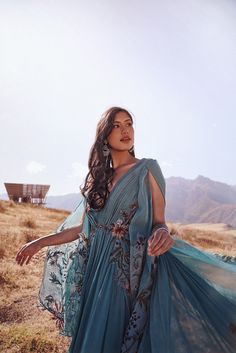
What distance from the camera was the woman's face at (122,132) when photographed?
Answer: 8.37ft

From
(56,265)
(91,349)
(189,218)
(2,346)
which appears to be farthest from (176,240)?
(189,218)

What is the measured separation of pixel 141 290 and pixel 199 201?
137m

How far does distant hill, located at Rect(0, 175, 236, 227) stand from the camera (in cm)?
11610

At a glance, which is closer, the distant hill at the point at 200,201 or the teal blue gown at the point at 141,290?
the teal blue gown at the point at 141,290

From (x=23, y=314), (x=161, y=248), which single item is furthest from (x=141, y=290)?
(x=23, y=314)

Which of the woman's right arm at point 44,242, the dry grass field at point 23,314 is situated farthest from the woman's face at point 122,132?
the dry grass field at point 23,314

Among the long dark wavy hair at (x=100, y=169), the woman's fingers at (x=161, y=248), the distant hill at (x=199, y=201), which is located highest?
the distant hill at (x=199, y=201)

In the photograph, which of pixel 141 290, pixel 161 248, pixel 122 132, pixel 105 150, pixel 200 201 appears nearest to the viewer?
pixel 161 248

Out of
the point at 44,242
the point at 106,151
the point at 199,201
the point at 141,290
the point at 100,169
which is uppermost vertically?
the point at 199,201

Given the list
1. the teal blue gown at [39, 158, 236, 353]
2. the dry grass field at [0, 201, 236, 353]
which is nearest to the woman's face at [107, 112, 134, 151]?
the teal blue gown at [39, 158, 236, 353]

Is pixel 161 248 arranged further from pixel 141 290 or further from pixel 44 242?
pixel 44 242

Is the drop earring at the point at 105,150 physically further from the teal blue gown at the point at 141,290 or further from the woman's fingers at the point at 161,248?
the woman's fingers at the point at 161,248

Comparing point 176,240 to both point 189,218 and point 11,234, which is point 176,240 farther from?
point 189,218

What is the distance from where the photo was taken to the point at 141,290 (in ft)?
6.87
